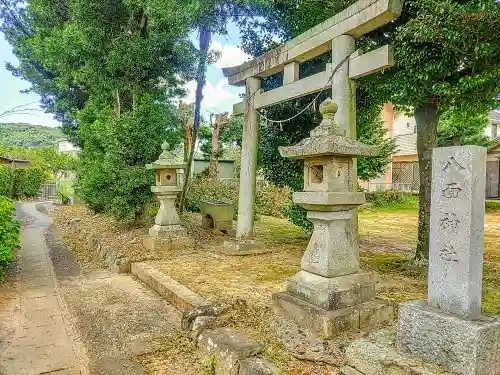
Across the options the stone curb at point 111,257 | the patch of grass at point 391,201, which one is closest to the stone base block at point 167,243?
the stone curb at point 111,257

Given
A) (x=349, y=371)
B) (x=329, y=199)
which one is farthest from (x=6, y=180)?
(x=349, y=371)

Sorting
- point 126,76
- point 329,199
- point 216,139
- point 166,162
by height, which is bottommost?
point 329,199

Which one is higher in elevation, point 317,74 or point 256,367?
point 317,74

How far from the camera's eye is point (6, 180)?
2205 cm

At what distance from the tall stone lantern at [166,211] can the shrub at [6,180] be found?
54.2 ft

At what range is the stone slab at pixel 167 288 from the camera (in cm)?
488

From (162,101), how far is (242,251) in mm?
4499

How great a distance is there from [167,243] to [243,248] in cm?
167

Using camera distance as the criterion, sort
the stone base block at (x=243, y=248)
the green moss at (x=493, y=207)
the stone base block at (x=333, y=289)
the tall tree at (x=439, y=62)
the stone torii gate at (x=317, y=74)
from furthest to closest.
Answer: the green moss at (x=493, y=207) → the stone base block at (x=243, y=248) → the stone torii gate at (x=317, y=74) → the tall tree at (x=439, y=62) → the stone base block at (x=333, y=289)

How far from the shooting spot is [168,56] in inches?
357

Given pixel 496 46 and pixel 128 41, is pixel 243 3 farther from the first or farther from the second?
pixel 496 46

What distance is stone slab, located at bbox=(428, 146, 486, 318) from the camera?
2639 millimetres

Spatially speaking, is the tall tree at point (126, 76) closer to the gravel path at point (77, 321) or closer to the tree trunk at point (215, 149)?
the gravel path at point (77, 321)

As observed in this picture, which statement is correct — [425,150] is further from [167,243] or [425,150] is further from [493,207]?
[493,207]
